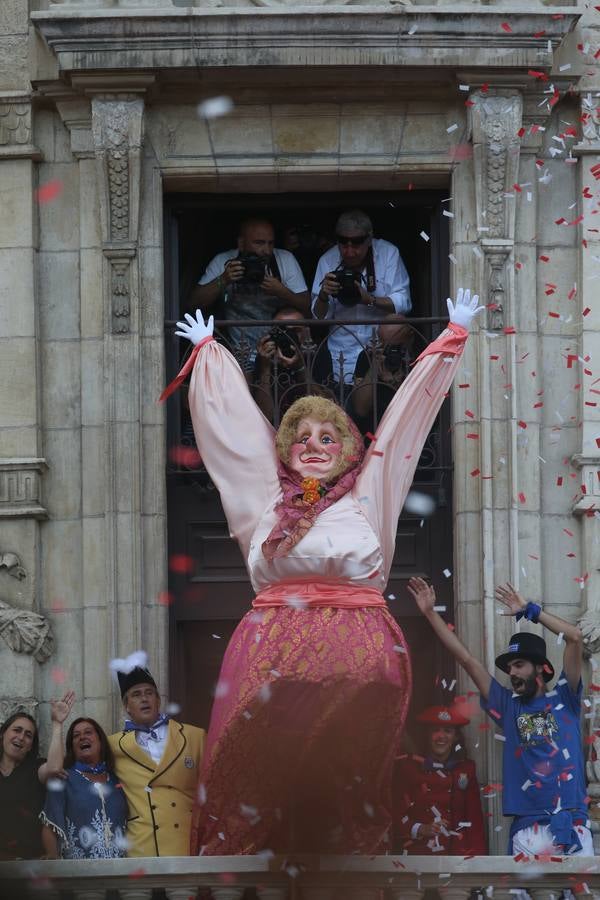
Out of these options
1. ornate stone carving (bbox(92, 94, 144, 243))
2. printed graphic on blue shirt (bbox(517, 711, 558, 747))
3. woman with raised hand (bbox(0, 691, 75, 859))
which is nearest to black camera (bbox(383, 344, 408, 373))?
ornate stone carving (bbox(92, 94, 144, 243))

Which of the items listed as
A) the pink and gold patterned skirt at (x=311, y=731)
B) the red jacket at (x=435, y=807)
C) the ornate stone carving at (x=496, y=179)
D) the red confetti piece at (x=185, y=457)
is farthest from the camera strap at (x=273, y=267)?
the red jacket at (x=435, y=807)

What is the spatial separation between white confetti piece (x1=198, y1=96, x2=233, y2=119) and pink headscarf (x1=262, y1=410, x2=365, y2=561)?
8.33 ft

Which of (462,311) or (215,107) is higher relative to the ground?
(215,107)

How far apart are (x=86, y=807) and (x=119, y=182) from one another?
3.72m

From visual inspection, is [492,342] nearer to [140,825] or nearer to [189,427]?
[189,427]

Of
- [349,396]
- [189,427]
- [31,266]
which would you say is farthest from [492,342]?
[31,266]

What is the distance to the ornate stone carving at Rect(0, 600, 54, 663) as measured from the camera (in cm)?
1259

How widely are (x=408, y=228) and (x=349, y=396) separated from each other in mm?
1287

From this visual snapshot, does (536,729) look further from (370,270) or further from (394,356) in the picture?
(370,270)

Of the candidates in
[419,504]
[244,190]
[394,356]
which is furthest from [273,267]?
[419,504]

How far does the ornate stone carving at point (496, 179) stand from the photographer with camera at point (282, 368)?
1140 mm

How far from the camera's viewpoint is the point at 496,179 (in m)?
12.9

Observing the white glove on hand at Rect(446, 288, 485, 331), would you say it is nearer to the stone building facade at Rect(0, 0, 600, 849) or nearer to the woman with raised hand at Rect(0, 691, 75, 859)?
the stone building facade at Rect(0, 0, 600, 849)

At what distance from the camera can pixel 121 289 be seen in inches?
510
